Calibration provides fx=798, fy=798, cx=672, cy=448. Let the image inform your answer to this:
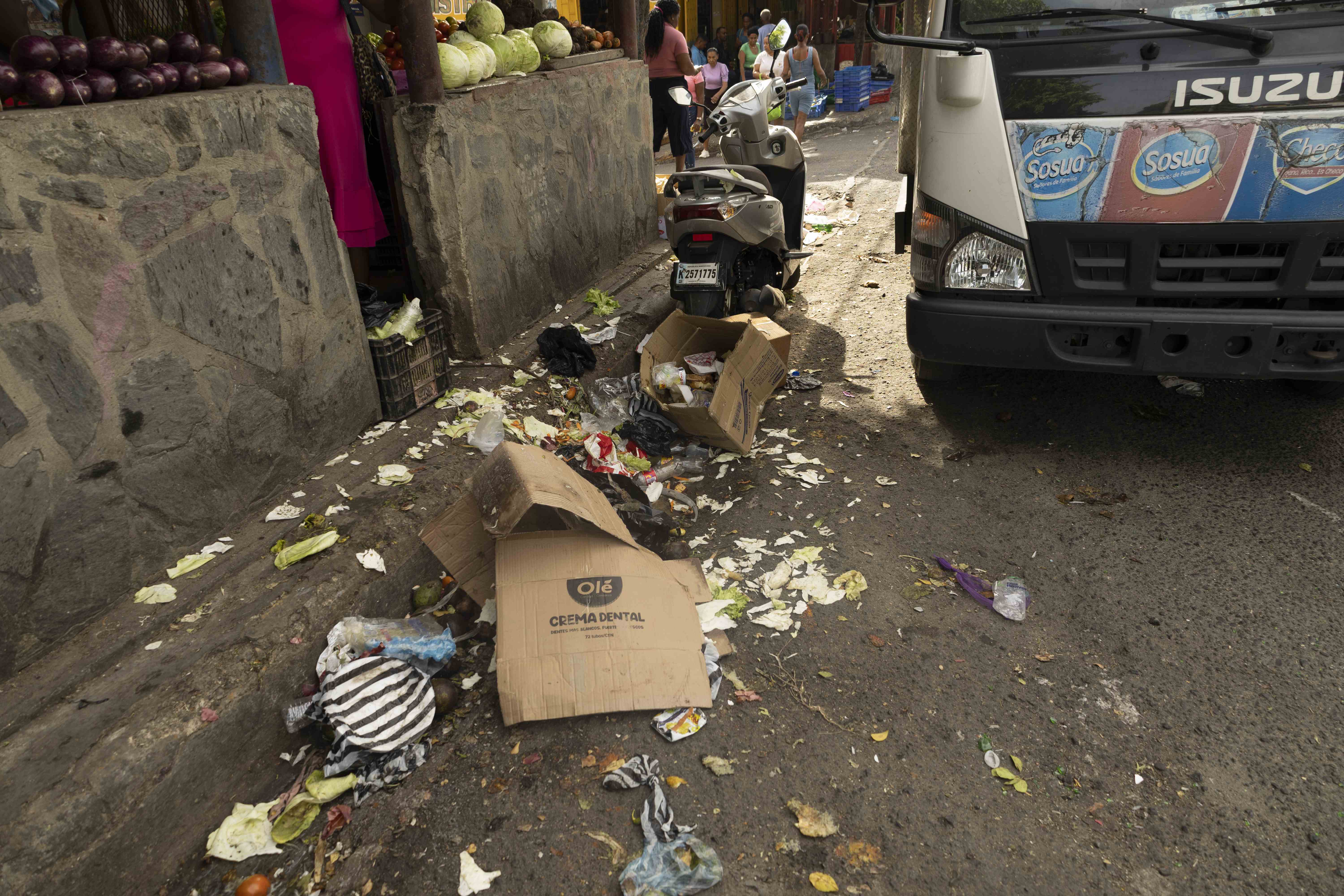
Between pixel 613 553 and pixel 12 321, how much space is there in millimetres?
1874

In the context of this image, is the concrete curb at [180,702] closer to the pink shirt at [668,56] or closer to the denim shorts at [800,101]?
the pink shirt at [668,56]

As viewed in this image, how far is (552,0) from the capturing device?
8430 mm

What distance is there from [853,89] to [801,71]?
4353 millimetres

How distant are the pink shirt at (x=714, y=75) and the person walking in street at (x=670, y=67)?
16.1 ft

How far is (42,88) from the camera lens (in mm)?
2389

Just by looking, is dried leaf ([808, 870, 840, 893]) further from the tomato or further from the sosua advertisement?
the sosua advertisement

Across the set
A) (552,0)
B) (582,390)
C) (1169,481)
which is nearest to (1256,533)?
(1169,481)

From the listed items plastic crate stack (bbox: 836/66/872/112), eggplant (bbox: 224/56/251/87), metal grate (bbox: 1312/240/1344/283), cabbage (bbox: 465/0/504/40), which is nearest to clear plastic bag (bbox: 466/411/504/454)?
eggplant (bbox: 224/56/251/87)

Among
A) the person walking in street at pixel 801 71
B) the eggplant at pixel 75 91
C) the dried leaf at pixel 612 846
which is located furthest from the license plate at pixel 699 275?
the person walking in street at pixel 801 71

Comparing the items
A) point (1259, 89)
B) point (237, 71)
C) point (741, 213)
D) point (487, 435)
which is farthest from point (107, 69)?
point (1259, 89)

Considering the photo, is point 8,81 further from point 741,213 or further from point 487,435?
point 741,213

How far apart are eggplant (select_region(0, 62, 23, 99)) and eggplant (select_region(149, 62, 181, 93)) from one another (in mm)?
425

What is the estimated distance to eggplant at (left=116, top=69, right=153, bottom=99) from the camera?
8.68ft

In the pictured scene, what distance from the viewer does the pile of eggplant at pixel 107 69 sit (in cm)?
242
